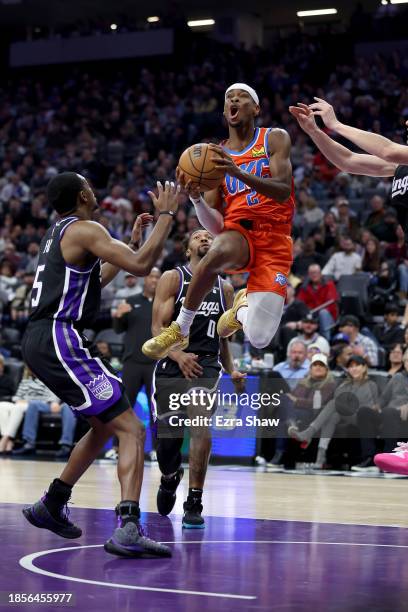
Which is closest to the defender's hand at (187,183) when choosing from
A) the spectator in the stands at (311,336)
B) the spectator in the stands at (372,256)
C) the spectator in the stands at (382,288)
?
the spectator in the stands at (311,336)

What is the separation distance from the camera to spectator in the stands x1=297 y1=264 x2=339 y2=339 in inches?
533

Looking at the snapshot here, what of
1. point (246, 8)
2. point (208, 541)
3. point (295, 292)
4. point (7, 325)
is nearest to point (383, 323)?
point (295, 292)

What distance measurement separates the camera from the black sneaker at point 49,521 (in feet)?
19.5

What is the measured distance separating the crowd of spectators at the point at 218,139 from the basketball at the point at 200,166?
5343 mm

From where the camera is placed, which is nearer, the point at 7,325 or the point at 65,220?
the point at 65,220

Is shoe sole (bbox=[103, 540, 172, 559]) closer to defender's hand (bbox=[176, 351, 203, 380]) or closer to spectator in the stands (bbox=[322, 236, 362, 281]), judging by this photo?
defender's hand (bbox=[176, 351, 203, 380])

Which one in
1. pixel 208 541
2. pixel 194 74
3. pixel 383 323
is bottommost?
pixel 208 541

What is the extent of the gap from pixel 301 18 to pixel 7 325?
49.3 ft

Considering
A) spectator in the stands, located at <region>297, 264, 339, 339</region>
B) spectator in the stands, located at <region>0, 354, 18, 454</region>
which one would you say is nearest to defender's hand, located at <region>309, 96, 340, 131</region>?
spectator in the stands, located at <region>297, 264, 339, 339</region>

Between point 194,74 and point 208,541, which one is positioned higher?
point 194,74

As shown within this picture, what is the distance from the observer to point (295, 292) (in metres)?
14.3

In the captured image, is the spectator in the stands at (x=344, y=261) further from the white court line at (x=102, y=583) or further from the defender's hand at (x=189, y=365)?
the white court line at (x=102, y=583)

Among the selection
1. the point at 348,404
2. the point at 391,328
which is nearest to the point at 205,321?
the point at 348,404

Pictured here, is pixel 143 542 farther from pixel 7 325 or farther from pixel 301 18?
pixel 301 18
